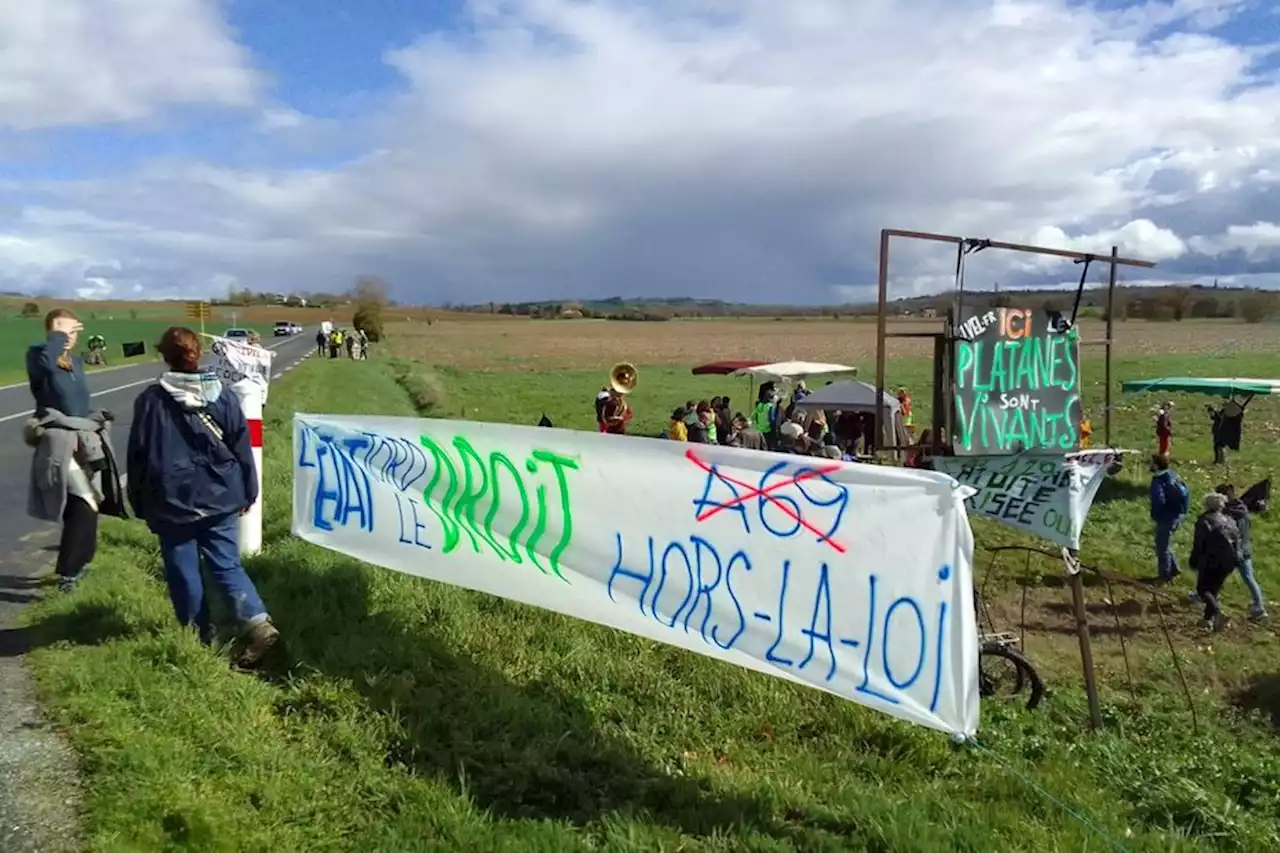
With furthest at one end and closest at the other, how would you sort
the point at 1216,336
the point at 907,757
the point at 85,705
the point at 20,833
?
1. the point at 1216,336
2. the point at 907,757
3. the point at 85,705
4. the point at 20,833

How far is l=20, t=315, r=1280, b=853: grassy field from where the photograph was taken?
3500 millimetres

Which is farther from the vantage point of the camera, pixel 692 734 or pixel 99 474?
pixel 99 474

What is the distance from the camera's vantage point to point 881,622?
343 centimetres

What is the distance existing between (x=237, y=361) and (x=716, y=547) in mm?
5045

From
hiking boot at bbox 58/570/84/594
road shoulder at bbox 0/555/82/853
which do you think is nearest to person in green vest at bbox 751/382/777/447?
hiking boot at bbox 58/570/84/594

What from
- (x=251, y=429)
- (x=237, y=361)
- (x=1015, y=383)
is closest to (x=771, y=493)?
(x=1015, y=383)

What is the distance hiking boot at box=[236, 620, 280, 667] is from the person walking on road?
1.85m

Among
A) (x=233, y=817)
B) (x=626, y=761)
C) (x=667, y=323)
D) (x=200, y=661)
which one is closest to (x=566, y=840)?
(x=626, y=761)

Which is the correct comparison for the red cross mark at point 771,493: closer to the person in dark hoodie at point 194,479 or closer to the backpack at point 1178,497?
the person in dark hoodie at point 194,479

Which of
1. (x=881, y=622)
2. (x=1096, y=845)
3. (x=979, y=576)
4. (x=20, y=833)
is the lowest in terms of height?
(x=979, y=576)

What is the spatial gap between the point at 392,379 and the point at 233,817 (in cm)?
2926

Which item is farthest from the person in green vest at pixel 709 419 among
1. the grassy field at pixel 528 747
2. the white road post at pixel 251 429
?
the white road post at pixel 251 429

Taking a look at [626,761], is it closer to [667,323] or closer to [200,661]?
[200,661]

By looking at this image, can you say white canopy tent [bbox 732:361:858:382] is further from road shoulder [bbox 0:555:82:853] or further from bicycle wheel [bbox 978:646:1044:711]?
road shoulder [bbox 0:555:82:853]
